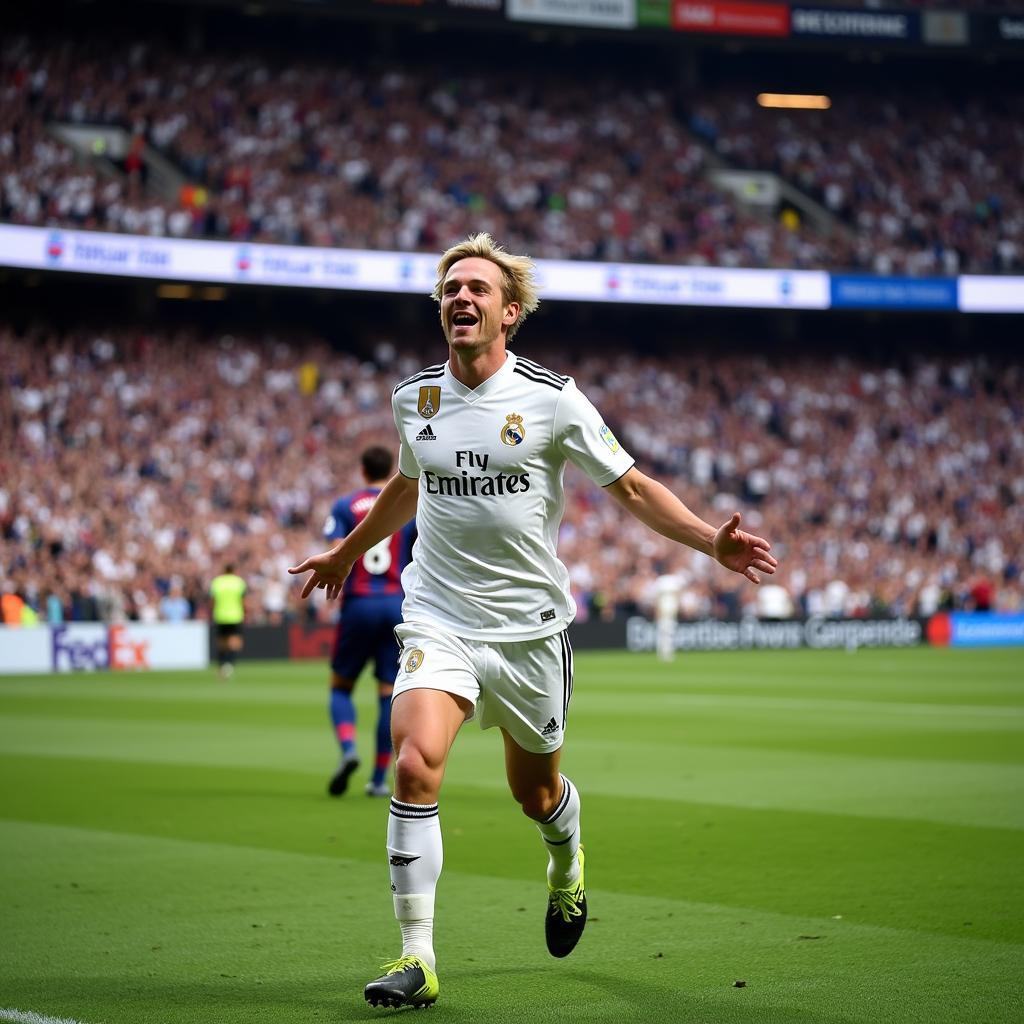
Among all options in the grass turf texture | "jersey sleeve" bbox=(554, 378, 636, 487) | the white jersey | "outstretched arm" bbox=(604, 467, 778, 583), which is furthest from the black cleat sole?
"jersey sleeve" bbox=(554, 378, 636, 487)

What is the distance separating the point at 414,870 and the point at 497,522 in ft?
4.32

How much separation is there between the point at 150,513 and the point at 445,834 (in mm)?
27025

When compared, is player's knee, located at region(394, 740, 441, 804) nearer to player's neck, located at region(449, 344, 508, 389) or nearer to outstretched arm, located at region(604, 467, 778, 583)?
outstretched arm, located at region(604, 467, 778, 583)

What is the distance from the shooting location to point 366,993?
18.3 feet

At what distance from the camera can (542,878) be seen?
28.6 feet

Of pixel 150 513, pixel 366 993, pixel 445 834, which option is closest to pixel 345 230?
pixel 150 513

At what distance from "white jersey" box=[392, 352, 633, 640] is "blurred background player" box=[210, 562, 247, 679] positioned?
22.9 meters

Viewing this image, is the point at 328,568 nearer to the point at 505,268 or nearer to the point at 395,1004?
the point at 505,268

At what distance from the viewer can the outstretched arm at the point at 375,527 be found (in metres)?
6.68

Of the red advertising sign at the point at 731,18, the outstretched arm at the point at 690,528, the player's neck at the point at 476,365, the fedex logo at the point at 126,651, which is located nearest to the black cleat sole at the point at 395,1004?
the outstretched arm at the point at 690,528

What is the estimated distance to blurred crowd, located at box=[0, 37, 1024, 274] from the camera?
41.5 metres

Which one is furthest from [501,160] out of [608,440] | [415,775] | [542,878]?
[415,775]

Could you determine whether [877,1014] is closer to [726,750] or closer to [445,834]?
[445,834]

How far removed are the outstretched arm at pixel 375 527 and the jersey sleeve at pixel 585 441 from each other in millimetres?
743
